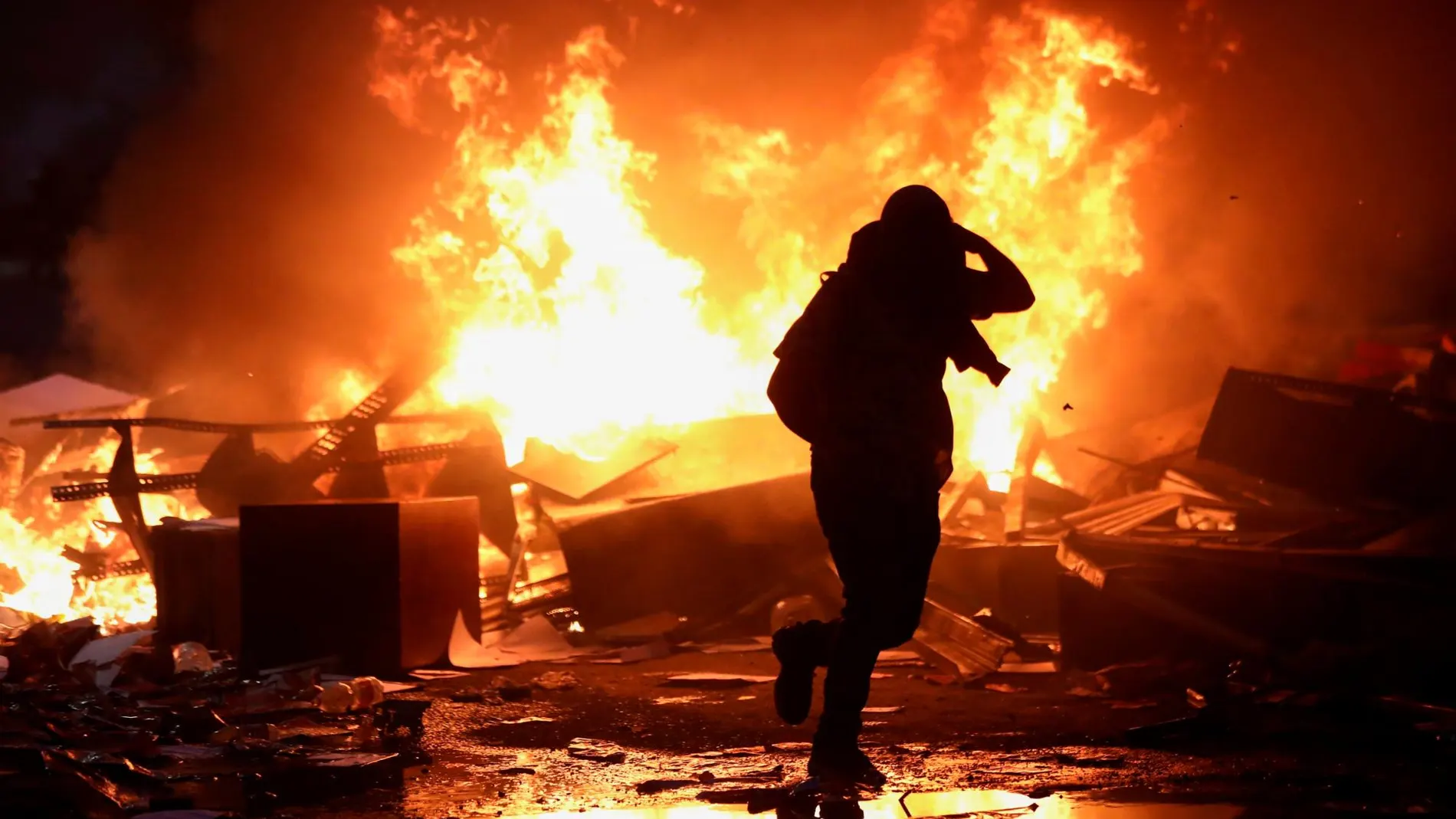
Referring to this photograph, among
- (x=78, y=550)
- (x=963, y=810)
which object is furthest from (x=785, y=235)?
(x=963, y=810)

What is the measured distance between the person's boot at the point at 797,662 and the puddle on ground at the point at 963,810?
0.46 metres

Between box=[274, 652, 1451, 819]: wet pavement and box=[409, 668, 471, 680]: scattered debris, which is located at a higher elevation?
box=[409, 668, 471, 680]: scattered debris

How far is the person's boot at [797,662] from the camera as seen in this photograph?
448cm

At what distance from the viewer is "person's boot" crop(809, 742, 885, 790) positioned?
4.29 meters

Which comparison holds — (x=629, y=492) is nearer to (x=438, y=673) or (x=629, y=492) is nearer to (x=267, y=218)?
(x=438, y=673)

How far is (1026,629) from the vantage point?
9.66 m

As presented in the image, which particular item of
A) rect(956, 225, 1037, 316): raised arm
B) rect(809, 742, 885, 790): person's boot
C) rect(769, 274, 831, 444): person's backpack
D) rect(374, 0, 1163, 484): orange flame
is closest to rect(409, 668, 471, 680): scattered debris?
rect(809, 742, 885, 790): person's boot

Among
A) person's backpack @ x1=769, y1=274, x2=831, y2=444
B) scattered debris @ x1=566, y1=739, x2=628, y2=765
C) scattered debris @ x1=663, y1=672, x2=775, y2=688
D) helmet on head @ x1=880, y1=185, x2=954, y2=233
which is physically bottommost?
scattered debris @ x1=566, y1=739, x2=628, y2=765

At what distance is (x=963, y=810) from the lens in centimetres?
396

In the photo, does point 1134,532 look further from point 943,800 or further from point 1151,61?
point 1151,61

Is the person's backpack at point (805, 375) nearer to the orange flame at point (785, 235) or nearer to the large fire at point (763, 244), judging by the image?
the large fire at point (763, 244)

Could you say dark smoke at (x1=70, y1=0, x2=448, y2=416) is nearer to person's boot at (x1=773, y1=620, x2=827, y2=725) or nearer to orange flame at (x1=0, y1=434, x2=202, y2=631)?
orange flame at (x1=0, y1=434, x2=202, y2=631)

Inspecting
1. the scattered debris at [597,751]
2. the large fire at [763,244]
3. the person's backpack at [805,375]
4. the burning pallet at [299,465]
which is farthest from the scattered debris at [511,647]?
the person's backpack at [805,375]

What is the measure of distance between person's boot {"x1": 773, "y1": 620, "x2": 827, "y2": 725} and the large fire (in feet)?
28.2
